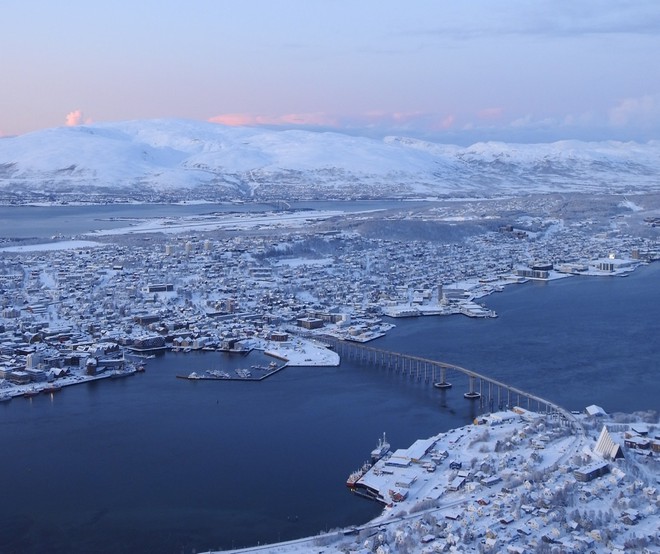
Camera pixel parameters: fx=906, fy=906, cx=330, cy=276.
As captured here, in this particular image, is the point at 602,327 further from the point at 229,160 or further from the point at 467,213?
the point at 229,160

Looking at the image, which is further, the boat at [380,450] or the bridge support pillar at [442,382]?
the bridge support pillar at [442,382]

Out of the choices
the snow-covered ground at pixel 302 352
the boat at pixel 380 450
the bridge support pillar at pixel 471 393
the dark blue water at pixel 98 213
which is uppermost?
the dark blue water at pixel 98 213

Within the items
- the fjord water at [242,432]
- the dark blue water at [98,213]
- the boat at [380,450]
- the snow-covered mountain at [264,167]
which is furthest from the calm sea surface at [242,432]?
the snow-covered mountain at [264,167]

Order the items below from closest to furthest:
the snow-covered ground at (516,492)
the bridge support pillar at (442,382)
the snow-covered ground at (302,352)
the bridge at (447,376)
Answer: the snow-covered ground at (516,492), the bridge at (447,376), the bridge support pillar at (442,382), the snow-covered ground at (302,352)

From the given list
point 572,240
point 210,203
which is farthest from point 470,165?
point 572,240

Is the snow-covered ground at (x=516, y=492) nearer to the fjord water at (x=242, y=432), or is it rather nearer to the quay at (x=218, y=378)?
the fjord water at (x=242, y=432)

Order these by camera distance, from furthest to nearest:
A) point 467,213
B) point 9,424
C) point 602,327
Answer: point 467,213 → point 602,327 → point 9,424

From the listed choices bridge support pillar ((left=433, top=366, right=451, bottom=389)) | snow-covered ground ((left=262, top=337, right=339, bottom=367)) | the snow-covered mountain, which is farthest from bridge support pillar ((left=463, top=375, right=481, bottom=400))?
the snow-covered mountain
